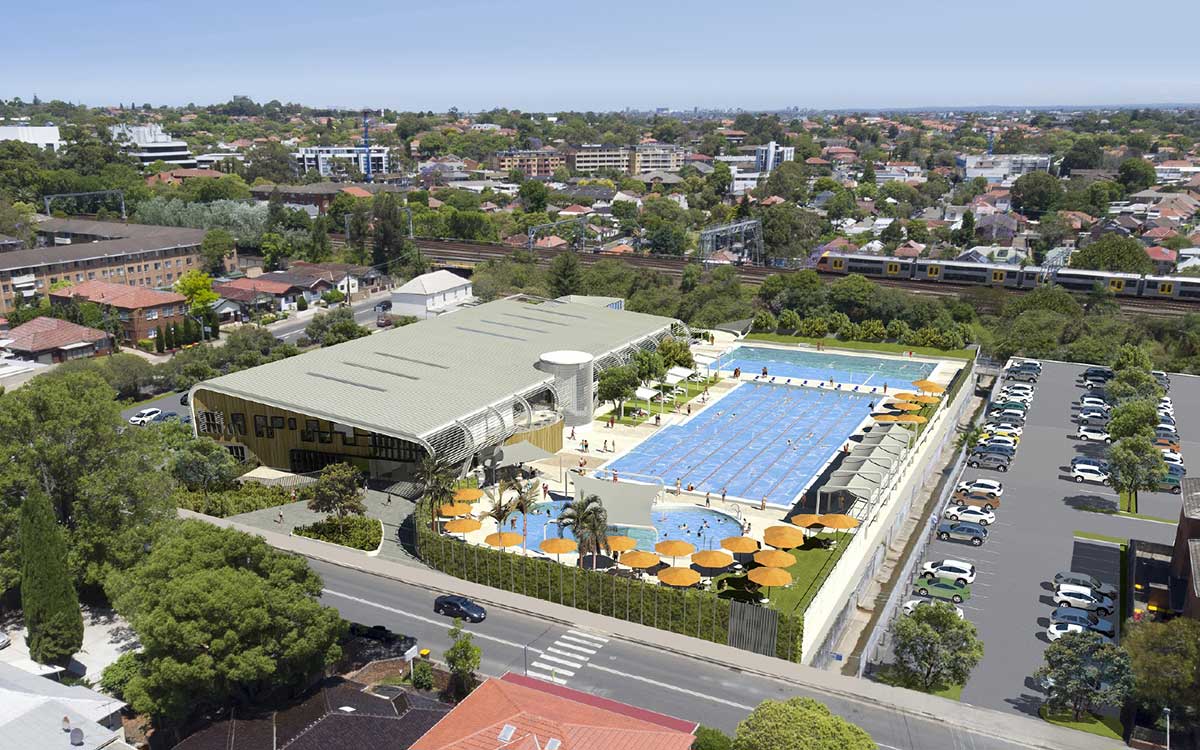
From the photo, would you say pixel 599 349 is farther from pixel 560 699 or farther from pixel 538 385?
pixel 560 699

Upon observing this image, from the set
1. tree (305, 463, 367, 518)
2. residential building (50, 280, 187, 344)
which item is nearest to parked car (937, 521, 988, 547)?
tree (305, 463, 367, 518)

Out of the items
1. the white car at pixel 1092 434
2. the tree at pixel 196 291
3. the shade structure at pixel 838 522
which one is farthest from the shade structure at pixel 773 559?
the tree at pixel 196 291

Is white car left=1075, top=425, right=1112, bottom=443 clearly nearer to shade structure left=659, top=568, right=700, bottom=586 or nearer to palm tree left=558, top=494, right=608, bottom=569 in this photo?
shade structure left=659, top=568, right=700, bottom=586


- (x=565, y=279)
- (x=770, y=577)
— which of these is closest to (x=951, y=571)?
(x=770, y=577)

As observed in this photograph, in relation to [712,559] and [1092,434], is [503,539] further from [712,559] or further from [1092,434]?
[1092,434]

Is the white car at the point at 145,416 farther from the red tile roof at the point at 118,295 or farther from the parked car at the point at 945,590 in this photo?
the parked car at the point at 945,590

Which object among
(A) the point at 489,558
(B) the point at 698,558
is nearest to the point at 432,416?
(A) the point at 489,558
